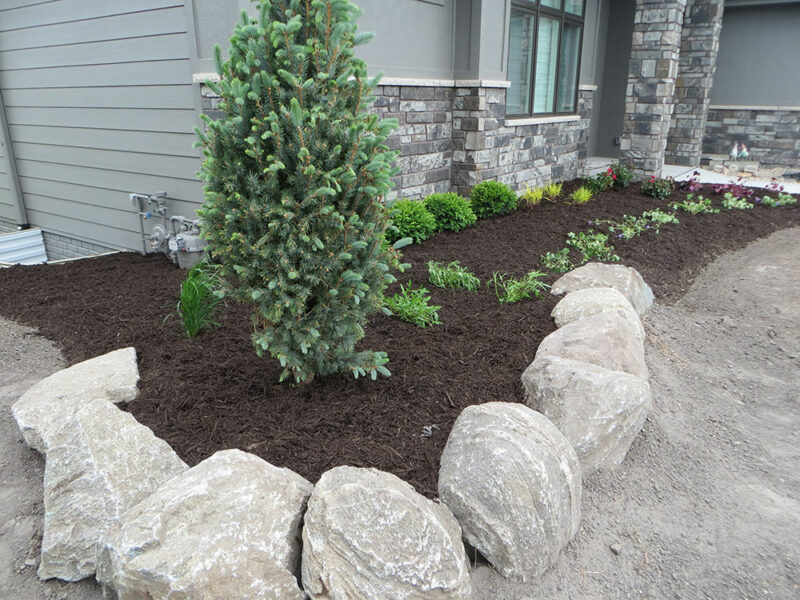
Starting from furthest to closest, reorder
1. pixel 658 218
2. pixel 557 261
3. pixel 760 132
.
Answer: pixel 760 132, pixel 658 218, pixel 557 261

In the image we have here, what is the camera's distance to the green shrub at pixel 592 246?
5.86 m

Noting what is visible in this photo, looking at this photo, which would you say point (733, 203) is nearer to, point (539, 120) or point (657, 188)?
point (657, 188)

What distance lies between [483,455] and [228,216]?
4.98ft

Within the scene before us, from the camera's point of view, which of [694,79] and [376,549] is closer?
[376,549]

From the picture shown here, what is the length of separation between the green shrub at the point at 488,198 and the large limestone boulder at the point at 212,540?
5747 millimetres

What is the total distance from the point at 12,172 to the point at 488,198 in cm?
645

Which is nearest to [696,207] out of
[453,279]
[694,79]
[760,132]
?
[453,279]

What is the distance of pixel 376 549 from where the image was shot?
77.9 inches

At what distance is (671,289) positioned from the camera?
18.4 feet

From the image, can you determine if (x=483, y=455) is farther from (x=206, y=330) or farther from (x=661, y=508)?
(x=206, y=330)

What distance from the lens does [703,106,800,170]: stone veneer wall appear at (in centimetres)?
1301

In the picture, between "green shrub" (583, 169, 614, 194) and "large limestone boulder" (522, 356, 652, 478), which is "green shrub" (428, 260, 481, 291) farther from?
"green shrub" (583, 169, 614, 194)

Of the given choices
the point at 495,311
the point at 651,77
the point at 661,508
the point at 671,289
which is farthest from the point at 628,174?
the point at 661,508

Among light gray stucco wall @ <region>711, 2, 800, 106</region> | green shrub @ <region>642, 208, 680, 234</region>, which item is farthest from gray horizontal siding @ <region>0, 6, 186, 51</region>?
light gray stucco wall @ <region>711, 2, 800, 106</region>
